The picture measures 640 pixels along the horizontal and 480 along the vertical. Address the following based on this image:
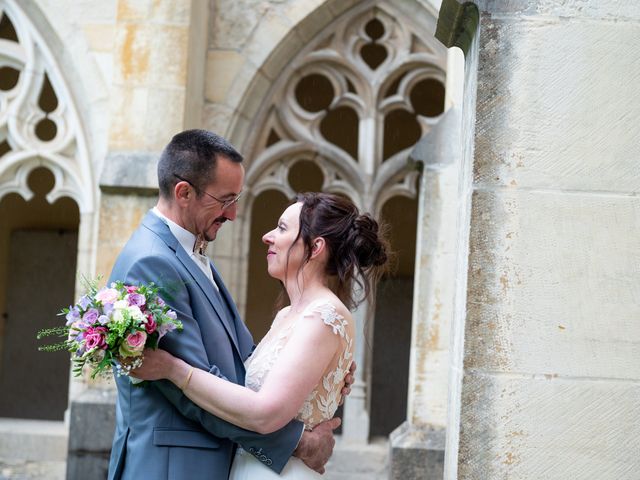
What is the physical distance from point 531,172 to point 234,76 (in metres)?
4.39

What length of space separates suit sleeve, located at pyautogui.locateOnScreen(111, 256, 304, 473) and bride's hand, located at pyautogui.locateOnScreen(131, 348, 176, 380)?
0.19ft

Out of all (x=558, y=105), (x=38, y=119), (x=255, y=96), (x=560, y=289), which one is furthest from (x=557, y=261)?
(x=38, y=119)

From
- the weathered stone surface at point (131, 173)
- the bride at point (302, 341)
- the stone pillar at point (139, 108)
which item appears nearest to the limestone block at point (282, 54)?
the stone pillar at point (139, 108)

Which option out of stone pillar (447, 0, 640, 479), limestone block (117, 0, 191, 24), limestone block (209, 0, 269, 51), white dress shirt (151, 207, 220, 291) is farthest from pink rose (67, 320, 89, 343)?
limestone block (209, 0, 269, 51)

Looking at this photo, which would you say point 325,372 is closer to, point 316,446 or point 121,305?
point 316,446

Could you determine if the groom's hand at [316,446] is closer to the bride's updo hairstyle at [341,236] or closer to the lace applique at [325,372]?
the lace applique at [325,372]

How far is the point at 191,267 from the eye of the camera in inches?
97.1

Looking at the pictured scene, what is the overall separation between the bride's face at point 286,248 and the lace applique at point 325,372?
14 centimetres

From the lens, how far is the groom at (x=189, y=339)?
7.66 feet

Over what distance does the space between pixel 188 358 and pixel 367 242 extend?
58 centimetres

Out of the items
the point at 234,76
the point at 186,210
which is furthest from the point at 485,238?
the point at 234,76

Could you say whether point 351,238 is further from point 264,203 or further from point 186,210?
point 264,203

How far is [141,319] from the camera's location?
2104mm

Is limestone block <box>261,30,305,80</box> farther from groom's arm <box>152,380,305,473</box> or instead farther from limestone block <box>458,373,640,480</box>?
limestone block <box>458,373,640,480</box>
